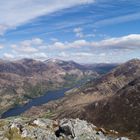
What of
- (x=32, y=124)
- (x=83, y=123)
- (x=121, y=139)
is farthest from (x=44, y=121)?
(x=121, y=139)

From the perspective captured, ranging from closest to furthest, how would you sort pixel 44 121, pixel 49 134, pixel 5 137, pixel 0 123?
pixel 5 137
pixel 49 134
pixel 0 123
pixel 44 121

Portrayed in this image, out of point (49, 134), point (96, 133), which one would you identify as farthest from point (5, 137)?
point (96, 133)

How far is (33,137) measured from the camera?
7506 cm

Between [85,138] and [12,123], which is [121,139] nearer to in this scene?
[85,138]

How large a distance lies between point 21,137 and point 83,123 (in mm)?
19039

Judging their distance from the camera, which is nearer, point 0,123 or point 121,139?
point 121,139

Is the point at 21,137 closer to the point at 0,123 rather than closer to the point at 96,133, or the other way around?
the point at 0,123

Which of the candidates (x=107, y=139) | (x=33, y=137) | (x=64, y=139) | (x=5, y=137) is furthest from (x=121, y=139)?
(x=5, y=137)

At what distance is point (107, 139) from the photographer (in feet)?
248

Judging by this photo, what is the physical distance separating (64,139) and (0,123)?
18424 mm

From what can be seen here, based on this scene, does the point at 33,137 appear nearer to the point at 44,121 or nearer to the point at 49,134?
the point at 49,134

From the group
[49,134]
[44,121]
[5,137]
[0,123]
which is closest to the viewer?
[5,137]

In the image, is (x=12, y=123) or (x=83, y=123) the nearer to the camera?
(x=12, y=123)

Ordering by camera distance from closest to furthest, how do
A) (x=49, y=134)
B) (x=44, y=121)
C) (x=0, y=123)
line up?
(x=49, y=134) < (x=0, y=123) < (x=44, y=121)
